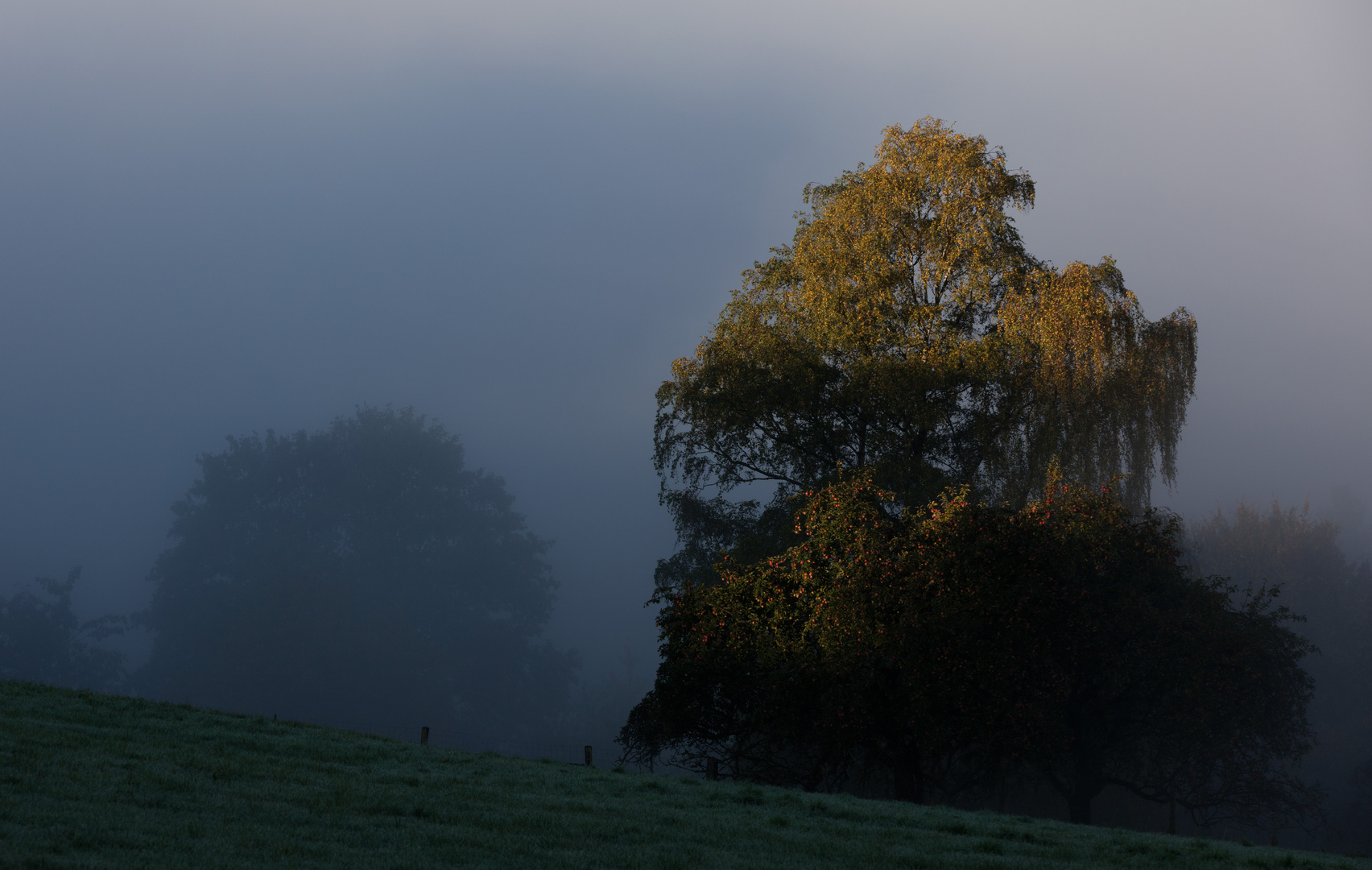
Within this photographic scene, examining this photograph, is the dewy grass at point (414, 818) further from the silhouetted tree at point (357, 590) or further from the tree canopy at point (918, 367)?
the silhouetted tree at point (357, 590)

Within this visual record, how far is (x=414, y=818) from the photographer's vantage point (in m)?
9.59

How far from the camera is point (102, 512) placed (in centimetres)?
16575

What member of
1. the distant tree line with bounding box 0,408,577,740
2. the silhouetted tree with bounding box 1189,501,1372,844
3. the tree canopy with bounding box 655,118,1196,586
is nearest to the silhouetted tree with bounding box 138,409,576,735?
the distant tree line with bounding box 0,408,577,740

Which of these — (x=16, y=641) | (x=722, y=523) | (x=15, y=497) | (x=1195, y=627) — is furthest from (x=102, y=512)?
(x=1195, y=627)

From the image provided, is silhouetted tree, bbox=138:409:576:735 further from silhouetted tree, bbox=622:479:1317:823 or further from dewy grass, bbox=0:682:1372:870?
dewy grass, bbox=0:682:1372:870

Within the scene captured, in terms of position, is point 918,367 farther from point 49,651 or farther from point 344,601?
point 49,651

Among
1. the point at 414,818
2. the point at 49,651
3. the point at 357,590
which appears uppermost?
the point at 357,590

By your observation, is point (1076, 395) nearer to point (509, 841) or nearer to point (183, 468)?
point (509, 841)

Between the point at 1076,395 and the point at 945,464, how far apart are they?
414cm

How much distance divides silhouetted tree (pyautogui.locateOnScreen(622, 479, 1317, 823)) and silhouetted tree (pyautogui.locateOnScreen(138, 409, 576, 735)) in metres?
46.1

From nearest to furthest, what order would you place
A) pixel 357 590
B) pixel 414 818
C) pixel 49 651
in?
pixel 414 818, pixel 49 651, pixel 357 590

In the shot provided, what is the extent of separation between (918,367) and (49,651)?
71.1 m

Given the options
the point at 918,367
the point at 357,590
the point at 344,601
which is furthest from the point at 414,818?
the point at 357,590

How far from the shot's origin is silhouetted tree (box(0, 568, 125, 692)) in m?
67.6
